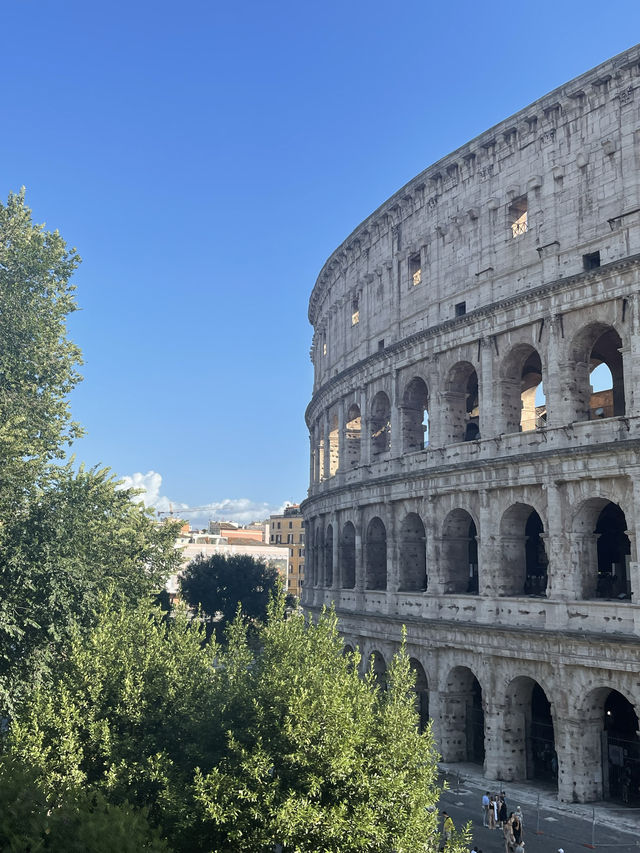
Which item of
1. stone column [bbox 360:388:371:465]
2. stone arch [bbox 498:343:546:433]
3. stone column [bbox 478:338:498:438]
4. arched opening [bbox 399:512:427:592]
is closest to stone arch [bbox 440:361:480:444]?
stone column [bbox 478:338:498:438]

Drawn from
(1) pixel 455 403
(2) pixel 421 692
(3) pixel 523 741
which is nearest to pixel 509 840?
(3) pixel 523 741

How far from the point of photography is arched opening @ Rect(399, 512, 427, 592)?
107 feet

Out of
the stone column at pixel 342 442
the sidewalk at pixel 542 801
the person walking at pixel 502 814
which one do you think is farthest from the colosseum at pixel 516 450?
the person walking at pixel 502 814

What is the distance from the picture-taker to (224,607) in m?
68.6

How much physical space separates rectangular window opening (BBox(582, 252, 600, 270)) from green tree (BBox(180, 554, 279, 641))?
47.1 m

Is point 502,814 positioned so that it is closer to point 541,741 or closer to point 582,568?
point 541,741

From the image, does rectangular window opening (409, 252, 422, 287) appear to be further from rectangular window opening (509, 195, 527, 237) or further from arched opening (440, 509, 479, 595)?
arched opening (440, 509, 479, 595)

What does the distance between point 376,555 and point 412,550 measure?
3.03 metres

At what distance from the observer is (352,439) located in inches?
1548

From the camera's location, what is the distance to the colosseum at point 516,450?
24.5m

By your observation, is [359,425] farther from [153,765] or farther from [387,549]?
[153,765]

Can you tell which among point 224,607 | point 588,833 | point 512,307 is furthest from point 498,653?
point 224,607

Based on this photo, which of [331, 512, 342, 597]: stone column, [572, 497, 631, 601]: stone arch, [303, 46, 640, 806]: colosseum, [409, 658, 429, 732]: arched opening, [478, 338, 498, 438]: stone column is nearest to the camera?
[303, 46, 640, 806]: colosseum

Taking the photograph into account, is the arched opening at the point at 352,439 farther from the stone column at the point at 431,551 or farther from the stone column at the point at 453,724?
the stone column at the point at 453,724
